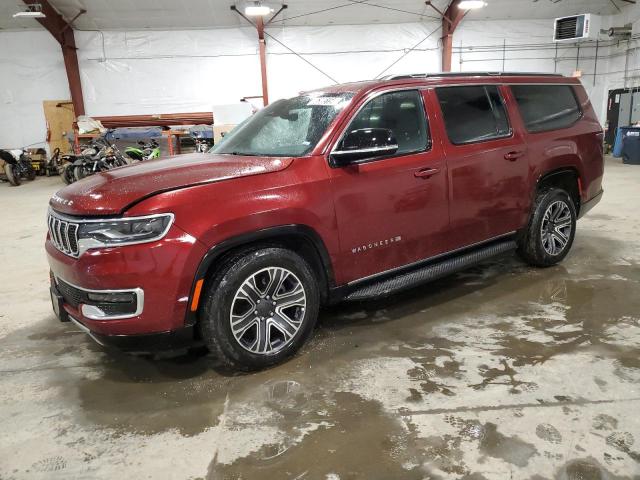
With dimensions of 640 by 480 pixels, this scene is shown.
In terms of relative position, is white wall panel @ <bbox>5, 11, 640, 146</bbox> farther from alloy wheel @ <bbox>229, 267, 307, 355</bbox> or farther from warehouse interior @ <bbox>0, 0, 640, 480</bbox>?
alloy wheel @ <bbox>229, 267, 307, 355</bbox>

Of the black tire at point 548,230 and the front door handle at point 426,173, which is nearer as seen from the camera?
the front door handle at point 426,173

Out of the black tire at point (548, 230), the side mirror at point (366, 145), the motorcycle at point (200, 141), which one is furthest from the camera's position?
the motorcycle at point (200, 141)

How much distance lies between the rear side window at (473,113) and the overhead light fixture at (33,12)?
13.4 metres

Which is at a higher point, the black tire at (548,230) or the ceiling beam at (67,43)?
the ceiling beam at (67,43)

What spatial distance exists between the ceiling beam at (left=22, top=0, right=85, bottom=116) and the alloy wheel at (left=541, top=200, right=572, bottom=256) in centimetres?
1472

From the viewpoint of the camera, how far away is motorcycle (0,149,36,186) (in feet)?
41.8

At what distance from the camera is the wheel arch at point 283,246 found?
7.80 feet

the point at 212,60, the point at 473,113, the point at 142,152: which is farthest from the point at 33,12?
the point at 473,113

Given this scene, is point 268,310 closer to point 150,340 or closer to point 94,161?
point 150,340

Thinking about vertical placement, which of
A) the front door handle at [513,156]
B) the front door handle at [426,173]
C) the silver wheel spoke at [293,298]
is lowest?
the silver wheel spoke at [293,298]

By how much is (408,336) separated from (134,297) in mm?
1723

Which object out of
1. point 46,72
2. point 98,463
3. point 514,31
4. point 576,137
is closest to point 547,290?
point 576,137

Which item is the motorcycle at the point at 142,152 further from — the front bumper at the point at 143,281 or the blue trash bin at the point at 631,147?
the blue trash bin at the point at 631,147

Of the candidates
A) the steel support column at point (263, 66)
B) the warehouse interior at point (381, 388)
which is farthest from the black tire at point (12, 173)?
the steel support column at point (263, 66)
